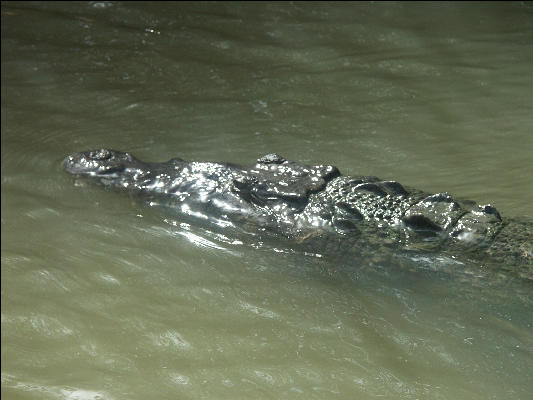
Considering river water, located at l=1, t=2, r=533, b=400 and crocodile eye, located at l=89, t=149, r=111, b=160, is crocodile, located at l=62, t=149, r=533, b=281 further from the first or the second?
river water, located at l=1, t=2, r=533, b=400

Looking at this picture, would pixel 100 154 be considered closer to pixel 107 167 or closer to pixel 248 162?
pixel 107 167

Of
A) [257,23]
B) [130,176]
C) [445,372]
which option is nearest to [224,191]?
[130,176]

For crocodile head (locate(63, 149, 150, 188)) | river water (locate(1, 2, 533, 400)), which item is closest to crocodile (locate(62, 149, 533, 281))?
crocodile head (locate(63, 149, 150, 188))

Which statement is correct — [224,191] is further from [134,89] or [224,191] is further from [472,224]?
[134,89]

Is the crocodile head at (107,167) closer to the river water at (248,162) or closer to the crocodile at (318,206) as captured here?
the crocodile at (318,206)

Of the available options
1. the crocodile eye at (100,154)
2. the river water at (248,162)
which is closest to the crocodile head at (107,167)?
the crocodile eye at (100,154)
